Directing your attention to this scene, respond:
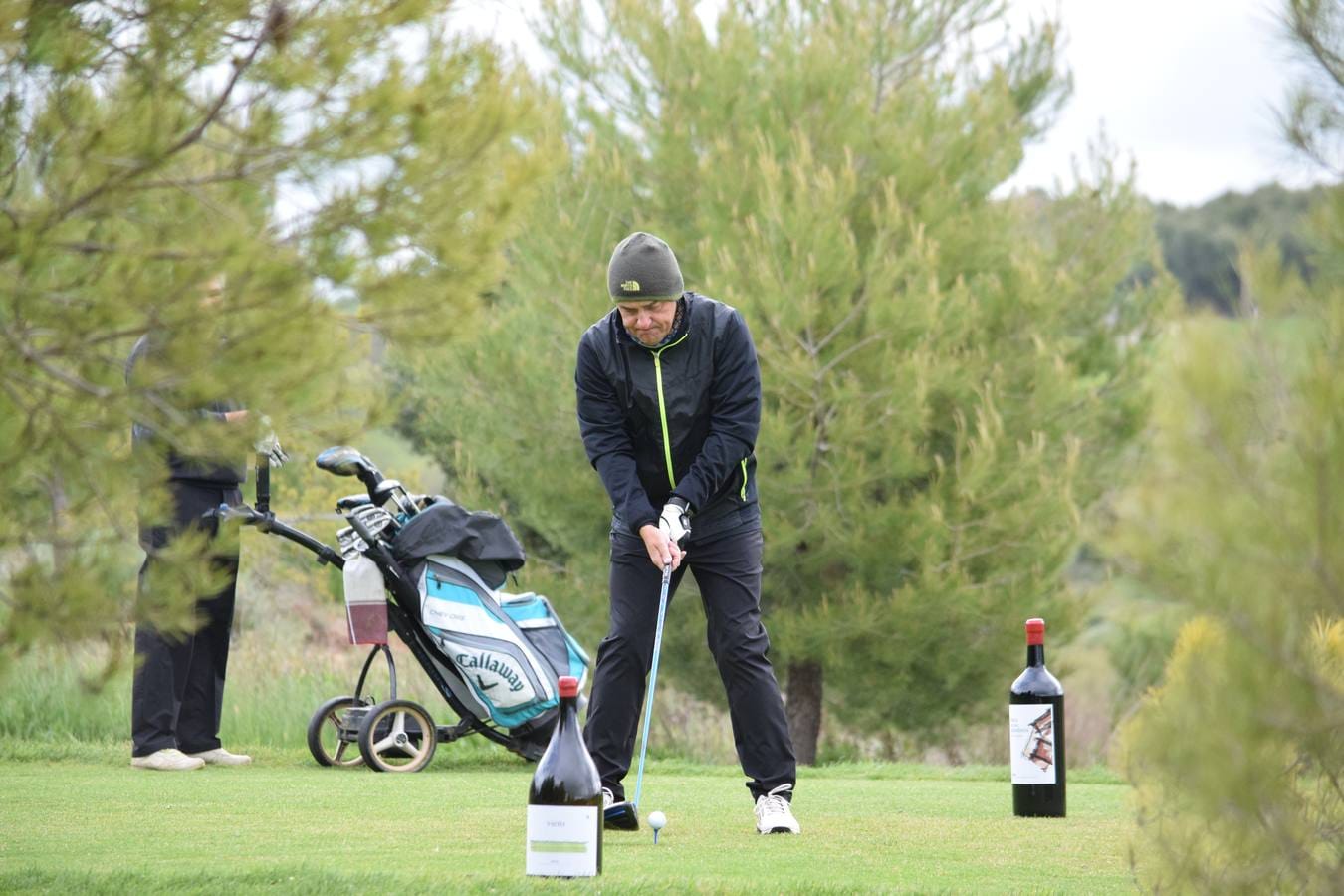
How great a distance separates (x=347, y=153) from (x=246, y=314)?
40 centimetres

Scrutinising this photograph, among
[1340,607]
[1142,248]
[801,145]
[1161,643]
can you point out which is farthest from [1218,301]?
[1161,643]

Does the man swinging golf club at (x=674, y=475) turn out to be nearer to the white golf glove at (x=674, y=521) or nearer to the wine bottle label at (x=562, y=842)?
the white golf glove at (x=674, y=521)

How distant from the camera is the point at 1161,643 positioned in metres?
15.8

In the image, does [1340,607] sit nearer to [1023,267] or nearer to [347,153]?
[347,153]

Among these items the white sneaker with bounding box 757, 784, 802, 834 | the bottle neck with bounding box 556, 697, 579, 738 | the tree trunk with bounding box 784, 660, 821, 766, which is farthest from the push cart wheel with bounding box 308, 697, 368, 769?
the tree trunk with bounding box 784, 660, 821, 766

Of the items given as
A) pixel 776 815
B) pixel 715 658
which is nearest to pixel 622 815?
pixel 776 815

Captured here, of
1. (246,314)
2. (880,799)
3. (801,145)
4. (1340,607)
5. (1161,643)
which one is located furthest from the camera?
(1161,643)

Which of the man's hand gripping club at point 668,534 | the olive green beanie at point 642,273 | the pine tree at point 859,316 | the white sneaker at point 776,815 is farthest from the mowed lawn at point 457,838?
the pine tree at point 859,316

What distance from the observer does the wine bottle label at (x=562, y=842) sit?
4176 millimetres

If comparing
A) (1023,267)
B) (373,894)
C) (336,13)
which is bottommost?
(373,894)

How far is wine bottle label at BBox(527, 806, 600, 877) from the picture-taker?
4.18 m

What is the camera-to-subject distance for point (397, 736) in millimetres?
7656

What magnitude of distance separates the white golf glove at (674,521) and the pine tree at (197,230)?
5.83 feet

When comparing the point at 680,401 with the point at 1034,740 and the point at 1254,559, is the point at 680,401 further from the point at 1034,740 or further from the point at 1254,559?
the point at 1254,559
